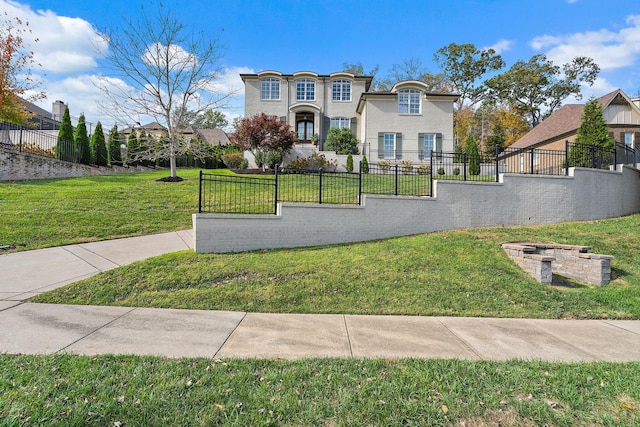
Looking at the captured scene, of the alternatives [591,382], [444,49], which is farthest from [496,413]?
[444,49]

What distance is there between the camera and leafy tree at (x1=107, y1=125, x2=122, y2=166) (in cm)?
2171

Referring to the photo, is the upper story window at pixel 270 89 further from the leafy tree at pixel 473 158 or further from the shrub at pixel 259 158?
the leafy tree at pixel 473 158

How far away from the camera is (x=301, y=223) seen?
8.11m

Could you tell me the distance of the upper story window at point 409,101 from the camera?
931 inches

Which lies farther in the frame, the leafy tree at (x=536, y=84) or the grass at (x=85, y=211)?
the leafy tree at (x=536, y=84)

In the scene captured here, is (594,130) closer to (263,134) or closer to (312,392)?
(263,134)

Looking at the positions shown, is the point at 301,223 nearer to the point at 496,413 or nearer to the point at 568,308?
the point at 568,308

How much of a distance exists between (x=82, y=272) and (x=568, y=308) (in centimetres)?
855

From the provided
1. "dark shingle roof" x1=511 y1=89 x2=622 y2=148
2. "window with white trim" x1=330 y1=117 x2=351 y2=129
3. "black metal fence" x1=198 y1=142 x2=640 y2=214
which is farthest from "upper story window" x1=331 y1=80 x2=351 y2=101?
"black metal fence" x1=198 y1=142 x2=640 y2=214

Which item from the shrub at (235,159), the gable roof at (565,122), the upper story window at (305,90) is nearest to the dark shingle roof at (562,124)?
the gable roof at (565,122)

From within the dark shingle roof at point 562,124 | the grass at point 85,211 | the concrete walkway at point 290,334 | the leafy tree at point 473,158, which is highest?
the dark shingle roof at point 562,124

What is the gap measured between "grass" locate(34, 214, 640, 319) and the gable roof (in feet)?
58.1

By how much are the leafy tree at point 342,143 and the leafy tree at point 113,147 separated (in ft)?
47.2

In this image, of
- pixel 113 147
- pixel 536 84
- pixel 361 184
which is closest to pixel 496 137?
pixel 536 84
